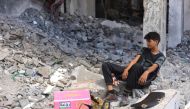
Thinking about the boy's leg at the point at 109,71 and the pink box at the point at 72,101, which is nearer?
the pink box at the point at 72,101

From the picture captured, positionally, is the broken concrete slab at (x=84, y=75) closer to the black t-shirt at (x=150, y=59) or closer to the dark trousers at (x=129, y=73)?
the dark trousers at (x=129, y=73)

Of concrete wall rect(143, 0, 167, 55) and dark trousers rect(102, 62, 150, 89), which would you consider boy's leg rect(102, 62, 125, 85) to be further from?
concrete wall rect(143, 0, 167, 55)

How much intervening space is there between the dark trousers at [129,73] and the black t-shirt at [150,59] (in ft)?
0.48

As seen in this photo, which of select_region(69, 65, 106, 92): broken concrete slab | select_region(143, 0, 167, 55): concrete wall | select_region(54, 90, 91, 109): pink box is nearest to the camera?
select_region(54, 90, 91, 109): pink box

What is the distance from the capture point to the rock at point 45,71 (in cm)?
783

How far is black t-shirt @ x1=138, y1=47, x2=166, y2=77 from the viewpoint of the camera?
6809 mm

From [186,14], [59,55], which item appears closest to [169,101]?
[59,55]

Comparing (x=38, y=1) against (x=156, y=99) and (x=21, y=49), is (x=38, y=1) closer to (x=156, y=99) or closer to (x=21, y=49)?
(x=21, y=49)

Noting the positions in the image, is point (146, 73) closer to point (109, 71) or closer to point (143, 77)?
point (143, 77)

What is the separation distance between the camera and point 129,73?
6.82m

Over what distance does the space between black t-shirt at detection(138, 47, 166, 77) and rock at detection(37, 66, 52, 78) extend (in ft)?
5.45

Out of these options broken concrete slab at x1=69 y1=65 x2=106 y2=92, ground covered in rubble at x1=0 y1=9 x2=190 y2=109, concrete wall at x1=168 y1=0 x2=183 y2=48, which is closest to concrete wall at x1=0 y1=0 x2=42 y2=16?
ground covered in rubble at x1=0 y1=9 x2=190 y2=109

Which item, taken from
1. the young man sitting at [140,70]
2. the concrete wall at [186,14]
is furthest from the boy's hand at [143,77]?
the concrete wall at [186,14]

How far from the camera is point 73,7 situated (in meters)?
12.6
